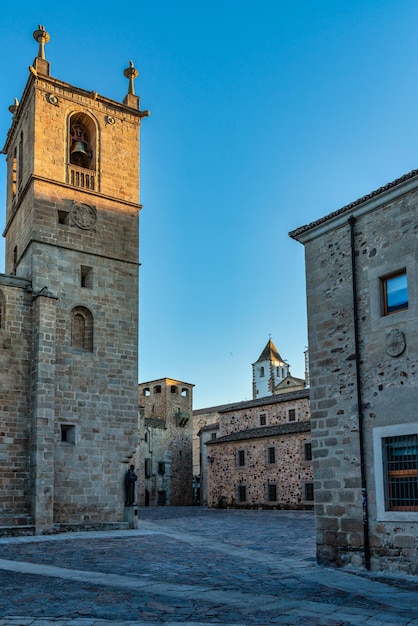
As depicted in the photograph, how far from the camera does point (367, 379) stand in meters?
10.6

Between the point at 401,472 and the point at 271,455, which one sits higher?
the point at 401,472

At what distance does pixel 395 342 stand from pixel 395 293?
0.87 m

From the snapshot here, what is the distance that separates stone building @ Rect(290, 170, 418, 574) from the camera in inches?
392

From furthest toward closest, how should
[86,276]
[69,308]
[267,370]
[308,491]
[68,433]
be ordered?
[267,370], [308,491], [86,276], [69,308], [68,433]

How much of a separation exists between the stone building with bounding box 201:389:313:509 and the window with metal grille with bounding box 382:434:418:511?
2520 centimetres

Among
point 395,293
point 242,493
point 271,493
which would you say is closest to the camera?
point 395,293

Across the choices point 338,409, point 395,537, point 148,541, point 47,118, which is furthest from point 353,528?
point 47,118

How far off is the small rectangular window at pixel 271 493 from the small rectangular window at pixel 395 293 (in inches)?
1102

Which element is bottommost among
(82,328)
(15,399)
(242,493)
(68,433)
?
(242,493)

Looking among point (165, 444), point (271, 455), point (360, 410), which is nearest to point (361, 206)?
point (360, 410)

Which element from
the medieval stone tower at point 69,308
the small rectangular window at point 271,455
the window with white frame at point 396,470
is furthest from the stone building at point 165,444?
the window with white frame at point 396,470

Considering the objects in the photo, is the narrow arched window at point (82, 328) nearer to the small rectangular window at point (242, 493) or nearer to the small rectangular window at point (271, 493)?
the small rectangular window at point (271, 493)

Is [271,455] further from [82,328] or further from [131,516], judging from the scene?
[82,328]

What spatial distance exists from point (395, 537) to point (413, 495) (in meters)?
0.70
